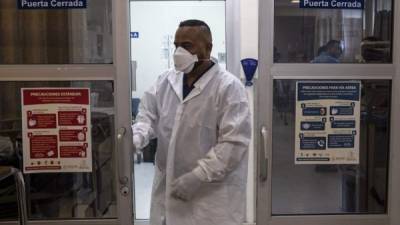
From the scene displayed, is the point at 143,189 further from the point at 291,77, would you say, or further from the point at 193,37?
the point at 193,37

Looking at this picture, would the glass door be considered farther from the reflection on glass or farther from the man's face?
the reflection on glass

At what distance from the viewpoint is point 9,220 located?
2193mm

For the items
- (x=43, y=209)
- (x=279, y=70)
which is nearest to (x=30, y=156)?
(x=43, y=209)

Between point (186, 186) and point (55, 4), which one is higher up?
point (55, 4)

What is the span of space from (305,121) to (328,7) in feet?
1.82

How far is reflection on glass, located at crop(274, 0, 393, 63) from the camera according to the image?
2115 millimetres

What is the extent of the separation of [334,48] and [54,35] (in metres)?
1.35

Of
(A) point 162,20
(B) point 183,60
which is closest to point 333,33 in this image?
(B) point 183,60

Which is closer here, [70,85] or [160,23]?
[70,85]

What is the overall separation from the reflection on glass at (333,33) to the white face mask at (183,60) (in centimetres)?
50

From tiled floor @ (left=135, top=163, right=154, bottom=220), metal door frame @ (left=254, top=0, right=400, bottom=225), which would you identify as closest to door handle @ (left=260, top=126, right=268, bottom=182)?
metal door frame @ (left=254, top=0, right=400, bottom=225)

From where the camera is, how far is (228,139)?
1724 mm

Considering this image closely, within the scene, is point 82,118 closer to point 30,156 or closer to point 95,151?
point 95,151

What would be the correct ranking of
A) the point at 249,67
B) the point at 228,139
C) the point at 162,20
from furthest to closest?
the point at 162,20 → the point at 249,67 → the point at 228,139
